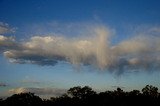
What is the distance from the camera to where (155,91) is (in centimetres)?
19612

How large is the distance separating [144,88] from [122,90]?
57.8ft

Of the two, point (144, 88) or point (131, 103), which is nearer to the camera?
point (131, 103)

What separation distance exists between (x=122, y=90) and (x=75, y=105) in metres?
42.5

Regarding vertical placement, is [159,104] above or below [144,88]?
below

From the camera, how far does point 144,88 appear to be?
652 feet

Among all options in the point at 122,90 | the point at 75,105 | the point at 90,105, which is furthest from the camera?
the point at 122,90

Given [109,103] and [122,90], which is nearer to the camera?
[109,103]

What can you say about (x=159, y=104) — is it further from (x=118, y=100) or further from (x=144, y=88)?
(x=144, y=88)

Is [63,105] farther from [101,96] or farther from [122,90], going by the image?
[122,90]

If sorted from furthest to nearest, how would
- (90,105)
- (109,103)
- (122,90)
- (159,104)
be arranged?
(122,90)
(90,105)
(109,103)
(159,104)

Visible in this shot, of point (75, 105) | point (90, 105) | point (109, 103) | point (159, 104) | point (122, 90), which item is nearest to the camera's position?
point (159, 104)

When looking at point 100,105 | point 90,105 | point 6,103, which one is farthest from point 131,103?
point 6,103

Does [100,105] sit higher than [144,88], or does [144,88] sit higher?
[144,88]

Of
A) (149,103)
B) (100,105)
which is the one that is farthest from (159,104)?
(100,105)
